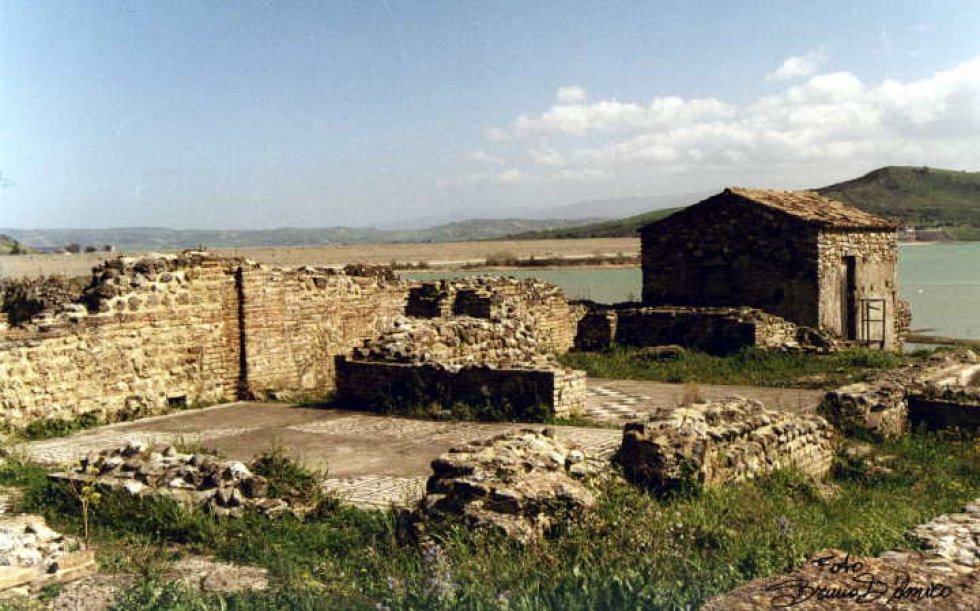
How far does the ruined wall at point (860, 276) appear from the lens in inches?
813

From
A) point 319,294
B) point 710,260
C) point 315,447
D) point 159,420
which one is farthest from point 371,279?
point 710,260

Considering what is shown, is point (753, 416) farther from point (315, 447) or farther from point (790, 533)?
point (315, 447)

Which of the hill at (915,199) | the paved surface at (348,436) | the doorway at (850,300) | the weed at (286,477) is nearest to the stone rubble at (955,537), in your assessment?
the paved surface at (348,436)

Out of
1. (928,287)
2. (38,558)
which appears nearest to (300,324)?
(38,558)

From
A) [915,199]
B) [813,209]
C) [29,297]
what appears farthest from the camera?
[915,199]

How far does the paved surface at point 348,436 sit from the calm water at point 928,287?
1624 cm

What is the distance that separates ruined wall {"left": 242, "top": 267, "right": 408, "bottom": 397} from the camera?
14469 mm

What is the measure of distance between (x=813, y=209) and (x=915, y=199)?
140 meters

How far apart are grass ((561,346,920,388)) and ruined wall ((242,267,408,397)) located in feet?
15.1

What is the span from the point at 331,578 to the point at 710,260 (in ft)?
57.4

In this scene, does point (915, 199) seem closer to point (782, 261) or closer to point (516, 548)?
point (782, 261)

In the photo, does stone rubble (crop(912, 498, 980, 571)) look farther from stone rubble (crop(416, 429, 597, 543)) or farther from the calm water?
the calm water

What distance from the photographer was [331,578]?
19.5ft

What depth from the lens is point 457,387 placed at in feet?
40.8
